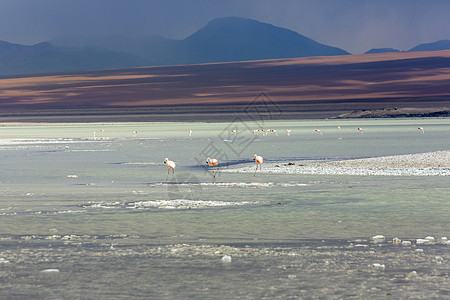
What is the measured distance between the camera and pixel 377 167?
24.4m

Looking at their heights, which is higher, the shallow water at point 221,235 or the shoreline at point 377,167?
the shoreline at point 377,167

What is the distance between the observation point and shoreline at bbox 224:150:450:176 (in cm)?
2247

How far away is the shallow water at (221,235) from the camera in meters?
8.53

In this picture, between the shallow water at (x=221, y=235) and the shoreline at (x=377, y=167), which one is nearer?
the shallow water at (x=221, y=235)

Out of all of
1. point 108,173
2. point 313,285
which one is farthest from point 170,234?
point 108,173

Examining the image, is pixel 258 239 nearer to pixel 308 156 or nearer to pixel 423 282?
pixel 423 282

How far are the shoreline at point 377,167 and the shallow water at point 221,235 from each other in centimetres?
145

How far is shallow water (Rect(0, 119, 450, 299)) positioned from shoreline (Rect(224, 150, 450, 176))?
1448 mm

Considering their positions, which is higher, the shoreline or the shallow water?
the shoreline

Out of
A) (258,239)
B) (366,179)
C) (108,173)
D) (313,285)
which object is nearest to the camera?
(313,285)

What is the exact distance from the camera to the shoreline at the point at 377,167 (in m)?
22.5

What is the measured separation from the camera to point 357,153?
105 feet

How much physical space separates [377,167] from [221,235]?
44.7 ft

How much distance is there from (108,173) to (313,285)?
52.1ft
